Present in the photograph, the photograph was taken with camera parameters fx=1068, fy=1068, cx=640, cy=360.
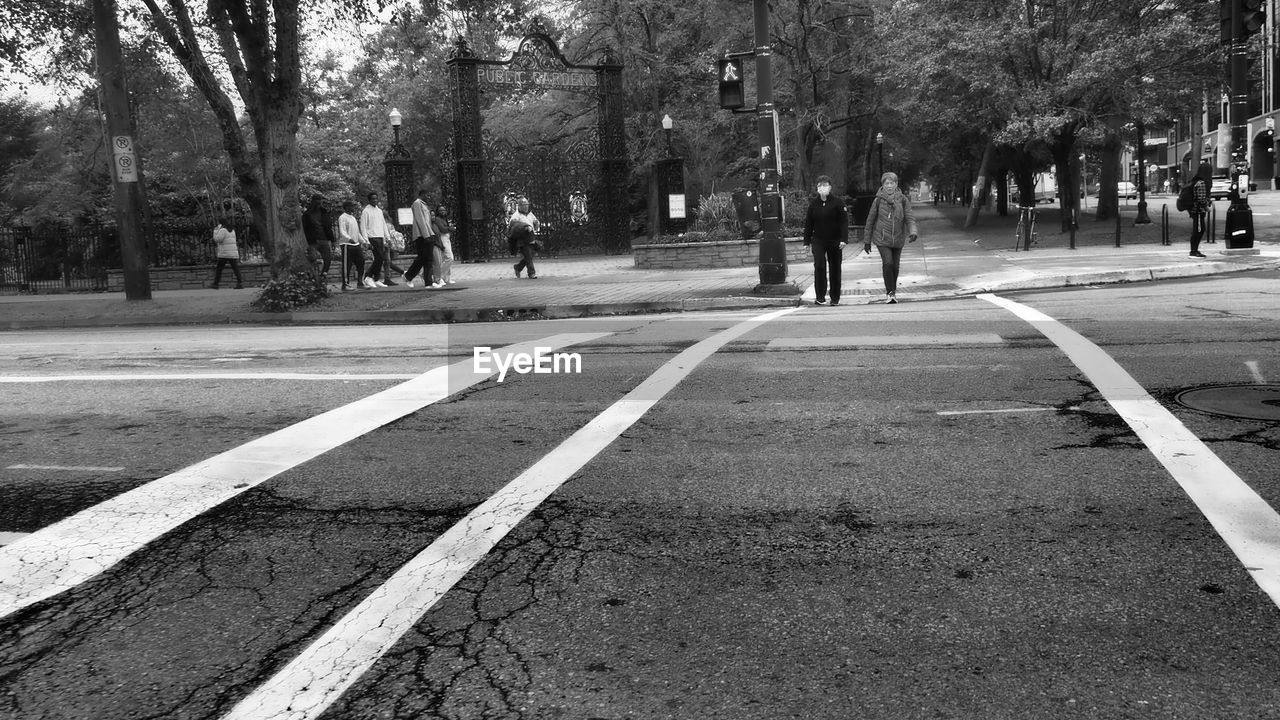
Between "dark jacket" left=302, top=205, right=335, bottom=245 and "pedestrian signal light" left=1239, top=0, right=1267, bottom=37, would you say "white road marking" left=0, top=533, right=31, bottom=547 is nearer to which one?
"dark jacket" left=302, top=205, right=335, bottom=245

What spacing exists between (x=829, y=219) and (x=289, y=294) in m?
8.75

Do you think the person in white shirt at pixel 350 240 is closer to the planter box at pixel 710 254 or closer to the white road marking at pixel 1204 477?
the planter box at pixel 710 254

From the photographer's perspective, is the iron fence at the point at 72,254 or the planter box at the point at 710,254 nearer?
the planter box at the point at 710,254

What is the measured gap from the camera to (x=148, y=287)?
19891 millimetres

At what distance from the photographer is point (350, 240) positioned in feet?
66.1

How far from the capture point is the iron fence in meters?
26.1

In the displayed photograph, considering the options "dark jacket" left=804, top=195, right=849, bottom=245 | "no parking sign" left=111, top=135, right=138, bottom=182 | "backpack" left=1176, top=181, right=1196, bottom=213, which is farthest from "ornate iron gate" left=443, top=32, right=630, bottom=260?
"dark jacket" left=804, top=195, right=849, bottom=245

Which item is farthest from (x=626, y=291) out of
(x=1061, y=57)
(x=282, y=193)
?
(x=1061, y=57)

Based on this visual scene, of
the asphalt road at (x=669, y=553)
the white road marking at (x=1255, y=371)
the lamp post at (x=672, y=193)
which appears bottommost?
the asphalt road at (x=669, y=553)

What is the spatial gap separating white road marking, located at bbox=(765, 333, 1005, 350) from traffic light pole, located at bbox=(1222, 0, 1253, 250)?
11.0 m

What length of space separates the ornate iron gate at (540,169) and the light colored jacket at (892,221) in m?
16.1

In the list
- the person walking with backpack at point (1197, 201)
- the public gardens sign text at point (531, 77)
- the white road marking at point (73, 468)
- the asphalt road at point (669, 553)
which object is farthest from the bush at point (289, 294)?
the person walking with backpack at point (1197, 201)

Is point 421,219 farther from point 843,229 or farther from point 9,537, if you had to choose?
point 9,537

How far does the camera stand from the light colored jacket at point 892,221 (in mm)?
14484
